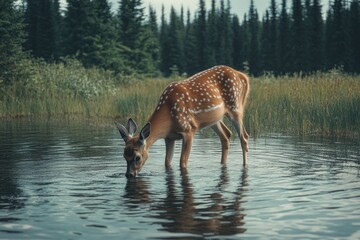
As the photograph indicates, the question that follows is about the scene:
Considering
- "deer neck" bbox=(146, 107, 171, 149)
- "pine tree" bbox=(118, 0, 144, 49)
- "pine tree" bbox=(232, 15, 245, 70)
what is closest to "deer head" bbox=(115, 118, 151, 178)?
"deer neck" bbox=(146, 107, 171, 149)

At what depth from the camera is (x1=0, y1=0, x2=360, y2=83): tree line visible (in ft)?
149

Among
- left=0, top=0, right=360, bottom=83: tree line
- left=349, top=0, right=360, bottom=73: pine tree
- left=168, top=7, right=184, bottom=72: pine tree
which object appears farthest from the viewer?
left=168, top=7, right=184, bottom=72: pine tree

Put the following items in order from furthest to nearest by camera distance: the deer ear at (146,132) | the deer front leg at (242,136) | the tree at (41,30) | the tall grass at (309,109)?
the tree at (41,30) < the tall grass at (309,109) < the deer front leg at (242,136) < the deer ear at (146,132)

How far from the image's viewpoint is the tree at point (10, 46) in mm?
29797

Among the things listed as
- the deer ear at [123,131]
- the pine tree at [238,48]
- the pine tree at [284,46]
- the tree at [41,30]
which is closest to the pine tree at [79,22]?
the tree at [41,30]

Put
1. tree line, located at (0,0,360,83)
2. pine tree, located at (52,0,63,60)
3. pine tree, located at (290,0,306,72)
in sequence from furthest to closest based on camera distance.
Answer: pine tree, located at (290,0,306,72) < pine tree, located at (52,0,63,60) < tree line, located at (0,0,360,83)

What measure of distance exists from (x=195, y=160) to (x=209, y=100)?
114 cm

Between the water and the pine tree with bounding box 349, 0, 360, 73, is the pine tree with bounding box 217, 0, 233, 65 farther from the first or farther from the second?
the water

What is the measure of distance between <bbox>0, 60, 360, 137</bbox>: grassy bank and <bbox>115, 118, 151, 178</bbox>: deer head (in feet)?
24.4

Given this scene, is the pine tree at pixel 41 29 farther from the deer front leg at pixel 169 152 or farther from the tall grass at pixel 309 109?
the deer front leg at pixel 169 152

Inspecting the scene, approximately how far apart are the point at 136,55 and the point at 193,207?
47226 millimetres

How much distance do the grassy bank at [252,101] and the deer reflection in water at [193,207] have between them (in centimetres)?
762

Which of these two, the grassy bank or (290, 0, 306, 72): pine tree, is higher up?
(290, 0, 306, 72): pine tree

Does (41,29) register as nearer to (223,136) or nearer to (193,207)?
(223,136)
